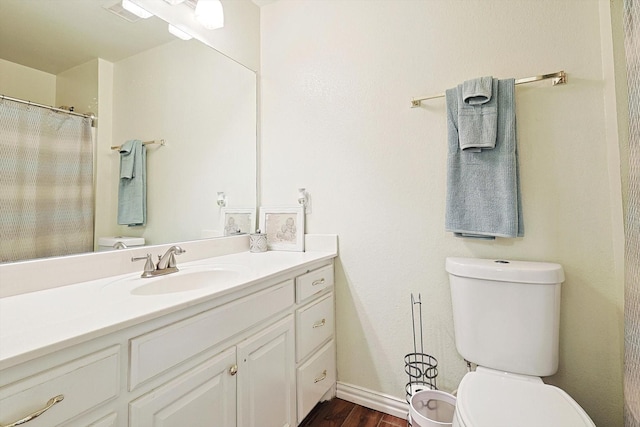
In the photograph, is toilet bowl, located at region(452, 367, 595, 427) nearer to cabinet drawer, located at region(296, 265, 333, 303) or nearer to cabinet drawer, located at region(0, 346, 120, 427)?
cabinet drawer, located at region(296, 265, 333, 303)

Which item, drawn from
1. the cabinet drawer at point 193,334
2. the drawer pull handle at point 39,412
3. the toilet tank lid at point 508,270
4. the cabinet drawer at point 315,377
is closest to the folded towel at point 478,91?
the toilet tank lid at point 508,270

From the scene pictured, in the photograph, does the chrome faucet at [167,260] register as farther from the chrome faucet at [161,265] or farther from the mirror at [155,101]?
the mirror at [155,101]

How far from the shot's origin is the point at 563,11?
1.19m

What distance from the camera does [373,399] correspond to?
1555mm

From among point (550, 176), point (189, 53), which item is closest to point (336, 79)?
point (189, 53)

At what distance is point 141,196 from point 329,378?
4.34 ft

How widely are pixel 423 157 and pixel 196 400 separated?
1.34 m

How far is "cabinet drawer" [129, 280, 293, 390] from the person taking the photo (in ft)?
2.38

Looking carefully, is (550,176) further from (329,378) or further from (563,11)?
(329,378)

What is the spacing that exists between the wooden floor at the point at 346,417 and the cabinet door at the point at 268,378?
0.27 meters

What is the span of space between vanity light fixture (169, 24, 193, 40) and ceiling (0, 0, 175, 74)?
2.6 inches

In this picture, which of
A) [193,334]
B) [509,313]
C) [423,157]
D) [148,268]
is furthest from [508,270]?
[148,268]

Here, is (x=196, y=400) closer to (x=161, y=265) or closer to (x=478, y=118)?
(x=161, y=265)

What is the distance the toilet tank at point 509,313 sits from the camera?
1.09 m
